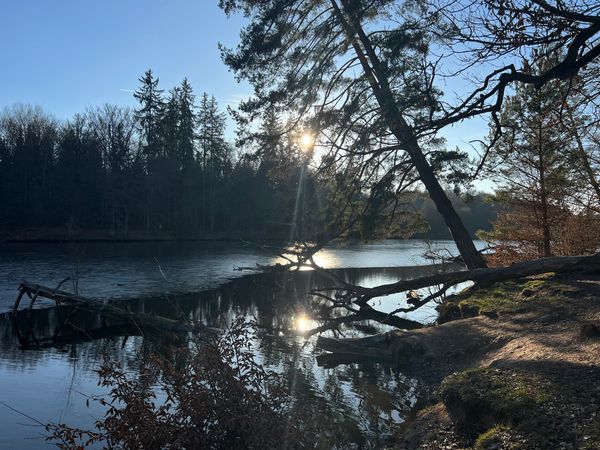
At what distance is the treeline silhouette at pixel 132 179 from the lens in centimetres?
5228

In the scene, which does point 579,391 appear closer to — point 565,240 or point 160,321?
point 160,321

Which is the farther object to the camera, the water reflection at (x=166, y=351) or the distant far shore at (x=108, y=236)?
the distant far shore at (x=108, y=236)

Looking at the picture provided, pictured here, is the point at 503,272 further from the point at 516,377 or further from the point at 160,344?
the point at 160,344

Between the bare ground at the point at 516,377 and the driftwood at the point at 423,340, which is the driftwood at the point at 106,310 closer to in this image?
the driftwood at the point at 423,340

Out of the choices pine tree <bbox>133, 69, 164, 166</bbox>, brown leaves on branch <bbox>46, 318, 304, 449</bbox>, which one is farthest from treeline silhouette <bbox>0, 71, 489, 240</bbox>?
brown leaves on branch <bbox>46, 318, 304, 449</bbox>

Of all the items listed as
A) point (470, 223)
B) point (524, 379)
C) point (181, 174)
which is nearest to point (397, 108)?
point (524, 379)

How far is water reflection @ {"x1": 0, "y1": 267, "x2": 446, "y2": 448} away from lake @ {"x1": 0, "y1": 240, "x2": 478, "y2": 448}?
2 centimetres

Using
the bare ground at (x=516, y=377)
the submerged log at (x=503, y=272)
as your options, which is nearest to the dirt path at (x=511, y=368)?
the bare ground at (x=516, y=377)

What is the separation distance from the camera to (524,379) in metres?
6.13

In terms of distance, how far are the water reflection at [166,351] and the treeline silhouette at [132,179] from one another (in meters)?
32.4

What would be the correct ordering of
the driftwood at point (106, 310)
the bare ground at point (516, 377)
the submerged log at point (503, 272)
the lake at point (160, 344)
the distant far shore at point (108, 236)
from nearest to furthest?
the bare ground at point (516, 377) → the lake at point (160, 344) → the submerged log at point (503, 272) → the driftwood at point (106, 310) → the distant far shore at point (108, 236)

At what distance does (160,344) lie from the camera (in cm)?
1283

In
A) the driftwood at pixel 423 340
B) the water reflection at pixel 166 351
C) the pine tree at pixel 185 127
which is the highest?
the pine tree at pixel 185 127

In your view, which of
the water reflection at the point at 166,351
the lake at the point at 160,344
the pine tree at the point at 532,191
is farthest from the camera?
the pine tree at the point at 532,191
